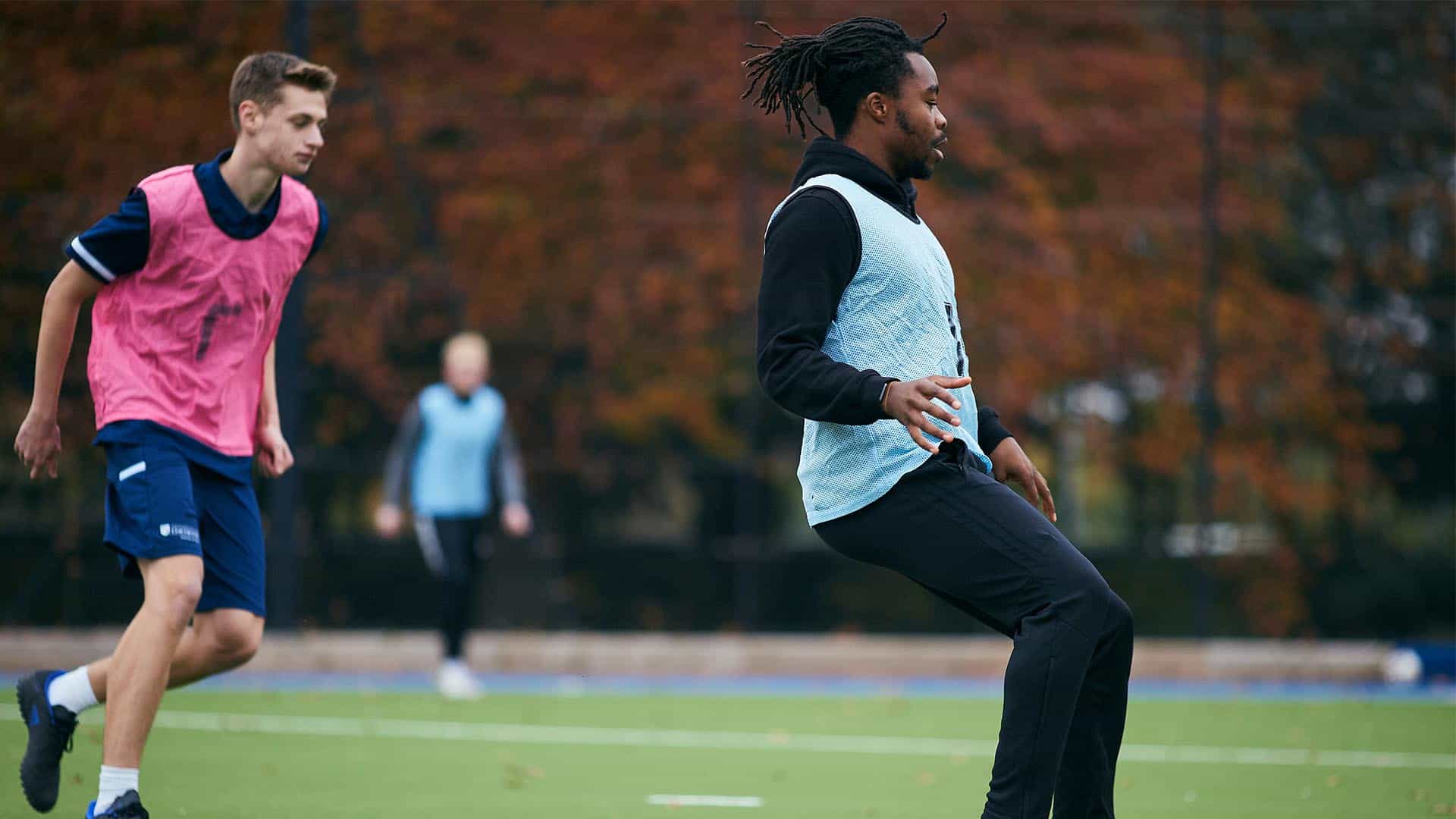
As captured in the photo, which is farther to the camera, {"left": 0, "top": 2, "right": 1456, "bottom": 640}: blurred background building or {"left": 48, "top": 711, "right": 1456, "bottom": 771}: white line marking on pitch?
{"left": 0, "top": 2, "right": 1456, "bottom": 640}: blurred background building

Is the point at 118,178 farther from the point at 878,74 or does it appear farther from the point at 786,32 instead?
the point at 878,74

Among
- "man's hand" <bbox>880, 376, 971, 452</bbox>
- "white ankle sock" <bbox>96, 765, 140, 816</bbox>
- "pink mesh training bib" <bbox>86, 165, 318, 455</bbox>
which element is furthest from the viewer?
"pink mesh training bib" <bbox>86, 165, 318, 455</bbox>

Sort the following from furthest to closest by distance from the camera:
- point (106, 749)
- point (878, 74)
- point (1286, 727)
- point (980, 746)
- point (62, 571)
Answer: point (62, 571) < point (1286, 727) < point (980, 746) < point (106, 749) < point (878, 74)

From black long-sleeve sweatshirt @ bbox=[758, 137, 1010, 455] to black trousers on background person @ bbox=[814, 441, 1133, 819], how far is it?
0.91 ft

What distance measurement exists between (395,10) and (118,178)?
→ 6.60 feet

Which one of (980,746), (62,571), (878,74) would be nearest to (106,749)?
(878,74)

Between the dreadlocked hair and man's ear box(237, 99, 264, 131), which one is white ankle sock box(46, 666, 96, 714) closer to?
man's ear box(237, 99, 264, 131)

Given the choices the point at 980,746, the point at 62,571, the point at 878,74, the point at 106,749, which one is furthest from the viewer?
the point at 62,571

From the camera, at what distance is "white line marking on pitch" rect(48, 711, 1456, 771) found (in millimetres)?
8250

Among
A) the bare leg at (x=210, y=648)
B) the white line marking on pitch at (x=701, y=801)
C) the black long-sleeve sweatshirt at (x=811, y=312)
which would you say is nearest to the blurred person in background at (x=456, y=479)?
the white line marking on pitch at (x=701, y=801)

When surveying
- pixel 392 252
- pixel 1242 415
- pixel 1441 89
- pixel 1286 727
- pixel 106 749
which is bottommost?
pixel 1286 727

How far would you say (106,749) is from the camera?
16.9 ft

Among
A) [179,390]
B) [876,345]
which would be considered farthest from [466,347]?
[876,345]

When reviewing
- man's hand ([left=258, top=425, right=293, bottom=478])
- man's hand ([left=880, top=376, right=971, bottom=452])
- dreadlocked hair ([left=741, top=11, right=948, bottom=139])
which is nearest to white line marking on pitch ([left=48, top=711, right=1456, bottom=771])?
man's hand ([left=258, top=425, right=293, bottom=478])
